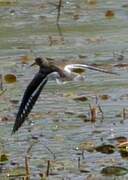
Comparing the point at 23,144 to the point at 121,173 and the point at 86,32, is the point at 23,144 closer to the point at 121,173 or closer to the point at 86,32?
the point at 121,173

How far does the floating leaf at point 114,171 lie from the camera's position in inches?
277

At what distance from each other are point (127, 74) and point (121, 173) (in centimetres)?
310

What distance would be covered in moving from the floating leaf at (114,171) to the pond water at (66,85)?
0.05 m

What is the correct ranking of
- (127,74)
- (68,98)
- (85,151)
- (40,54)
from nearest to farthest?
(85,151) → (68,98) → (127,74) → (40,54)

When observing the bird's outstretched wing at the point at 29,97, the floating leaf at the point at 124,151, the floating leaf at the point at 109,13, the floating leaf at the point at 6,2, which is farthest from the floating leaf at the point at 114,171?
the floating leaf at the point at 6,2

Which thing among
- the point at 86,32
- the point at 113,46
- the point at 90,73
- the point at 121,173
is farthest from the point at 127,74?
the point at 121,173

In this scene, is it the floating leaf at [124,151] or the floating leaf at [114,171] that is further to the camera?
the floating leaf at [124,151]

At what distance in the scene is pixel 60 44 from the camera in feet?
37.6

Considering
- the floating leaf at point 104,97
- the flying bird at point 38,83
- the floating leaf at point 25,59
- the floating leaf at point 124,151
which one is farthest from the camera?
the floating leaf at point 25,59

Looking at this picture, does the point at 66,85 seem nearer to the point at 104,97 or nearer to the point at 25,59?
the point at 104,97

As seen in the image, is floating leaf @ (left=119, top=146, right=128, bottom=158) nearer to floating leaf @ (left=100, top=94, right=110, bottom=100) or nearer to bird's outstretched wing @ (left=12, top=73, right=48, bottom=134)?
bird's outstretched wing @ (left=12, top=73, right=48, bottom=134)

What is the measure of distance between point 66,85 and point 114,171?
2.91m

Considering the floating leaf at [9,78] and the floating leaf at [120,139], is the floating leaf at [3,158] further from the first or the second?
the floating leaf at [9,78]

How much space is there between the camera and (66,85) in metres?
9.88
